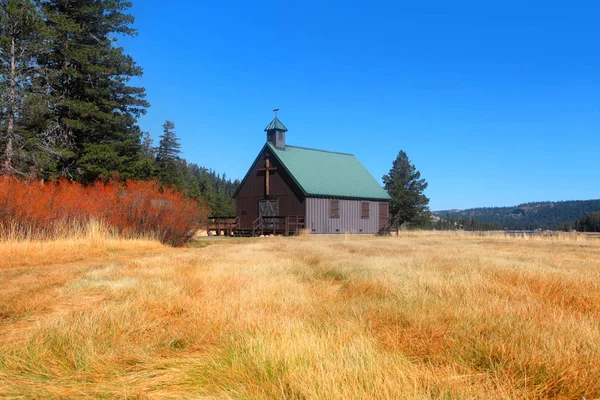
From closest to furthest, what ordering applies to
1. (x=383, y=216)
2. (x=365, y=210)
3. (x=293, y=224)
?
(x=293, y=224) → (x=365, y=210) → (x=383, y=216)

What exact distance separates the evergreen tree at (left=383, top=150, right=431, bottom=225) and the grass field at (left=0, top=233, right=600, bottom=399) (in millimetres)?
45315

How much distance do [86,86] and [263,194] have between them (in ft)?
46.4

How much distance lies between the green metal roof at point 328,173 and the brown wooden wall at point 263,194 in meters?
0.74

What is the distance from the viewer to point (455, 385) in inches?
106

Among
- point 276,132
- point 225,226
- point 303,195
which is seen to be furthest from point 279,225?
point 276,132

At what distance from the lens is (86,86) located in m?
24.8

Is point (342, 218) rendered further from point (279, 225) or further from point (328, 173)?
point (279, 225)

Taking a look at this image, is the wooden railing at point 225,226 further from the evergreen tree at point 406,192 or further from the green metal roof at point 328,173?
the evergreen tree at point 406,192

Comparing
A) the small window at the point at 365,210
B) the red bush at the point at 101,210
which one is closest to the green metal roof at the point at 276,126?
the small window at the point at 365,210

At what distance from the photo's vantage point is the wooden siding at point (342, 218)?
3092cm

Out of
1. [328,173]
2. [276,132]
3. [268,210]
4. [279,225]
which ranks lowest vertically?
[279,225]

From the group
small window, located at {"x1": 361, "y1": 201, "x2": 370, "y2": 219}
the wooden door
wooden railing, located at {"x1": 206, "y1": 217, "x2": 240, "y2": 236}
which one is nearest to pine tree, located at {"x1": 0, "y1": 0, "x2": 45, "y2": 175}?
wooden railing, located at {"x1": 206, "y1": 217, "x2": 240, "y2": 236}

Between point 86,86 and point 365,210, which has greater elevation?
point 86,86

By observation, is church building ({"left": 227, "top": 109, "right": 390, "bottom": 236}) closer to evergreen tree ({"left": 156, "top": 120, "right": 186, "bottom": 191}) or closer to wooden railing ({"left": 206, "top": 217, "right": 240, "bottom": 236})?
wooden railing ({"left": 206, "top": 217, "right": 240, "bottom": 236})
